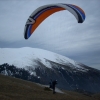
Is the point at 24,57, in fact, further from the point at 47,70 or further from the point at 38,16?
the point at 38,16

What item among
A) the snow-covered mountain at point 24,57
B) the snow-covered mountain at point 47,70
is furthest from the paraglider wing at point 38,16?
the snow-covered mountain at point 24,57

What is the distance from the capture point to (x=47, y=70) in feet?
482

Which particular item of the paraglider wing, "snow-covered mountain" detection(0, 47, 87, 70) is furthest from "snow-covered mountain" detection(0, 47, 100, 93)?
the paraglider wing

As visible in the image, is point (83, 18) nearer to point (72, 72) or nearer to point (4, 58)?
point (72, 72)

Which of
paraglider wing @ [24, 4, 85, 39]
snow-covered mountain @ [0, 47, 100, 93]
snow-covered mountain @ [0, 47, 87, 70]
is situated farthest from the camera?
snow-covered mountain @ [0, 47, 87, 70]

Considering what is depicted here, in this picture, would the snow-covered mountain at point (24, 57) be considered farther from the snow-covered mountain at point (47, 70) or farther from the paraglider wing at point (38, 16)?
the paraglider wing at point (38, 16)

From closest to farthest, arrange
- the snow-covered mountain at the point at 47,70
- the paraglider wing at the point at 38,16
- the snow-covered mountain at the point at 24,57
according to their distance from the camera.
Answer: the paraglider wing at the point at 38,16 → the snow-covered mountain at the point at 47,70 → the snow-covered mountain at the point at 24,57

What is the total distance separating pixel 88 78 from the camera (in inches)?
6501

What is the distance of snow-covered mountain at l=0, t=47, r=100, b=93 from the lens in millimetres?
129863

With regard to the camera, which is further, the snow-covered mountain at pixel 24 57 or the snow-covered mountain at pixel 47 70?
the snow-covered mountain at pixel 24 57

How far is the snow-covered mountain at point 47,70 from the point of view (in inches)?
5113

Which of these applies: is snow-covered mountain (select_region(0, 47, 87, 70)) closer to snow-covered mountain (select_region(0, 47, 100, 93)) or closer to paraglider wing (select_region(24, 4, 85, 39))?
snow-covered mountain (select_region(0, 47, 100, 93))

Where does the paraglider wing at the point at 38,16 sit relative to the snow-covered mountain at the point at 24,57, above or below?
below

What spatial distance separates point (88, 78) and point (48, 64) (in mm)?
34027
